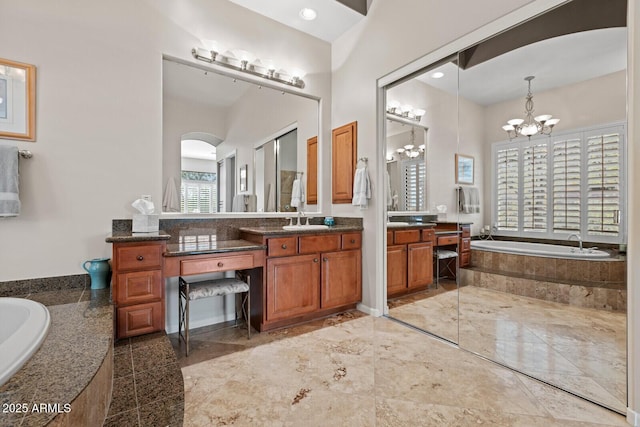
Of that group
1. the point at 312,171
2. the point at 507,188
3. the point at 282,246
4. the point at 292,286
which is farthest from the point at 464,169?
the point at 292,286

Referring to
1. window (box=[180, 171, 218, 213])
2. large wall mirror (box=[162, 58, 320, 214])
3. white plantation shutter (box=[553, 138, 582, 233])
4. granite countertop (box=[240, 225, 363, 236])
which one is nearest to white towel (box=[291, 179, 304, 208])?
large wall mirror (box=[162, 58, 320, 214])

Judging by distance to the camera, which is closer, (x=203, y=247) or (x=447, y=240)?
(x=203, y=247)

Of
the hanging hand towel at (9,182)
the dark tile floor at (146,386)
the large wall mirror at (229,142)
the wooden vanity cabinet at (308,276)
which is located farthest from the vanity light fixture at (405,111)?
the hanging hand towel at (9,182)

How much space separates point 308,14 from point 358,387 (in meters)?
3.51

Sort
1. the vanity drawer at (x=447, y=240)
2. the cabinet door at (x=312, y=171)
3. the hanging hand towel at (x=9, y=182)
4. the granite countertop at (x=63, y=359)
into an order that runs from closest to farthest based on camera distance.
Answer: the granite countertop at (x=63, y=359), the hanging hand towel at (x=9, y=182), the vanity drawer at (x=447, y=240), the cabinet door at (x=312, y=171)

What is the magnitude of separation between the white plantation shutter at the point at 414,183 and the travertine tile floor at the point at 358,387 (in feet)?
4.16

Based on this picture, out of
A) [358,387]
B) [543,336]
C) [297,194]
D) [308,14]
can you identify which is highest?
[308,14]

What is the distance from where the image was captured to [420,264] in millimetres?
3055

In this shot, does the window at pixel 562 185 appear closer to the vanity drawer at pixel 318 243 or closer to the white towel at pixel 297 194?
the vanity drawer at pixel 318 243

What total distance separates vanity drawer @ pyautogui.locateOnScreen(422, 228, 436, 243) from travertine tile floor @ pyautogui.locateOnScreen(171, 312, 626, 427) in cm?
93

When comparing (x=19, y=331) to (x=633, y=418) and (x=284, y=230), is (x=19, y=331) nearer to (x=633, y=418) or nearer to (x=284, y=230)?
(x=284, y=230)

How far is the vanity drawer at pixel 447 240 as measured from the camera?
270 cm

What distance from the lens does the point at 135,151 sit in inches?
97.0

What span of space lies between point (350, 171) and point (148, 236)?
2.14m
